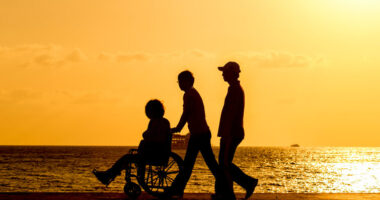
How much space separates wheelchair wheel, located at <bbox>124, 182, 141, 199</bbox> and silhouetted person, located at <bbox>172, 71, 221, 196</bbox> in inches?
28.7

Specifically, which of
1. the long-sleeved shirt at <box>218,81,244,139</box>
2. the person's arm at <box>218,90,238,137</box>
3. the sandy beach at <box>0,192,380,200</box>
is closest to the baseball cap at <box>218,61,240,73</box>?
the long-sleeved shirt at <box>218,81,244,139</box>

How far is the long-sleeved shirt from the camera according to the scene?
30.5 ft

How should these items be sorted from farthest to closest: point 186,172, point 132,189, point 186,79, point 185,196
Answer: point 185,196 < point 132,189 < point 186,172 < point 186,79

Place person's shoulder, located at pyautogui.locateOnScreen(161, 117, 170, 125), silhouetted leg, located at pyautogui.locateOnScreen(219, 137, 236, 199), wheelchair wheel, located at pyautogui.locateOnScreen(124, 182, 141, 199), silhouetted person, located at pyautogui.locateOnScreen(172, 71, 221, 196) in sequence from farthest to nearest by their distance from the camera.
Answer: wheelchair wheel, located at pyautogui.locateOnScreen(124, 182, 141, 199)
person's shoulder, located at pyautogui.locateOnScreen(161, 117, 170, 125)
silhouetted person, located at pyautogui.locateOnScreen(172, 71, 221, 196)
silhouetted leg, located at pyautogui.locateOnScreen(219, 137, 236, 199)

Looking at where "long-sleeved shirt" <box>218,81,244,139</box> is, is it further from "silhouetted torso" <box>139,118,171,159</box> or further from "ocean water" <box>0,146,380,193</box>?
"ocean water" <box>0,146,380,193</box>

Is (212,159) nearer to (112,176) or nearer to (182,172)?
(182,172)

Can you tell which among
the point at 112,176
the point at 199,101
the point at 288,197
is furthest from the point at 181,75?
the point at 288,197

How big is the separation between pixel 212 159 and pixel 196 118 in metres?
0.68

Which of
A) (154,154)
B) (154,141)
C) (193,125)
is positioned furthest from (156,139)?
(193,125)

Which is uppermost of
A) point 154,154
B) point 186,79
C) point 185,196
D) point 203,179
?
point 203,179

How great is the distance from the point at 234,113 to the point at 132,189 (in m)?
2.10

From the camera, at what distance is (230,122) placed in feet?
30.3

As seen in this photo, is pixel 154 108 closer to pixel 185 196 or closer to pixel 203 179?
pixel 185 196

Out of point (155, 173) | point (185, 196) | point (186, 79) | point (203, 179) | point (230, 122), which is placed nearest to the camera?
point (230, 122)
